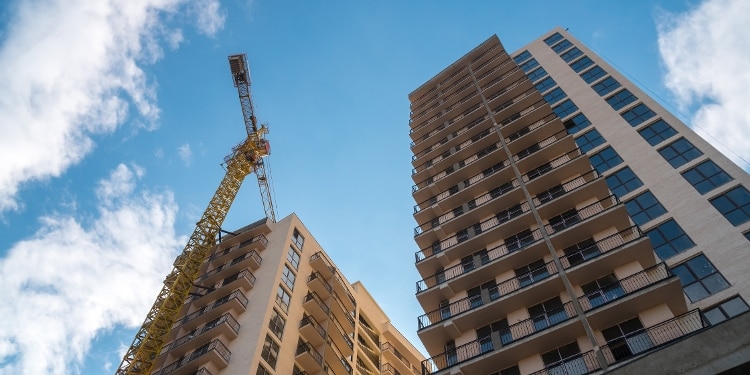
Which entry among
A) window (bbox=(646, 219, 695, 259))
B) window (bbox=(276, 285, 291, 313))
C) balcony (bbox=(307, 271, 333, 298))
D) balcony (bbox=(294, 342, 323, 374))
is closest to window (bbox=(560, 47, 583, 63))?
window (bbox=(646, 219, 695, 259))

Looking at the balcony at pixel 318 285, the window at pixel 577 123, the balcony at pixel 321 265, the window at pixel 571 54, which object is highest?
the window at pixel 571 54

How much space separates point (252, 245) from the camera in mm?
46156

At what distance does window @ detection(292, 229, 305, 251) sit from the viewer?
155ft

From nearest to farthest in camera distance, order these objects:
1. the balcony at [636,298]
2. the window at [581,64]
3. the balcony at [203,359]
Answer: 1. the balcony at [636,298]
2. the balcony at [203,359]
3. the window at [581,64]

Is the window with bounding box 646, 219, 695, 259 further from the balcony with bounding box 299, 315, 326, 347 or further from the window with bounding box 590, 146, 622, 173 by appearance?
the balcony with bounding box 299, 315, 326, 347

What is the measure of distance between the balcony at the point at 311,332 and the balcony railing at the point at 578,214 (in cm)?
1871

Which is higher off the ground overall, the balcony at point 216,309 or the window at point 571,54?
the window at point 571,54

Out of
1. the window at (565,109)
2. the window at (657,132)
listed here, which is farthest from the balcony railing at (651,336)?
the window at (565,109)

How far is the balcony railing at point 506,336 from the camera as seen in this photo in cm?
2675

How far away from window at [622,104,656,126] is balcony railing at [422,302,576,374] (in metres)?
20.8

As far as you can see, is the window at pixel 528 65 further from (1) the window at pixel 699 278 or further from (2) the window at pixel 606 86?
(1) the window at pixel 699 278

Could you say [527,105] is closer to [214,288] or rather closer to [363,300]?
[363,300]

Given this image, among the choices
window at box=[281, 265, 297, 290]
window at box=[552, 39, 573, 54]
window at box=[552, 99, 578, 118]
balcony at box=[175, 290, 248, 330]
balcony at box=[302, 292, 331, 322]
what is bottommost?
balcony at box=[175, 290, 248, 330]

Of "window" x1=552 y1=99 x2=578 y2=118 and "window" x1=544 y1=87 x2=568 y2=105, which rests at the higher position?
"window" x1=544 y1=87 x2=568 y2=105
